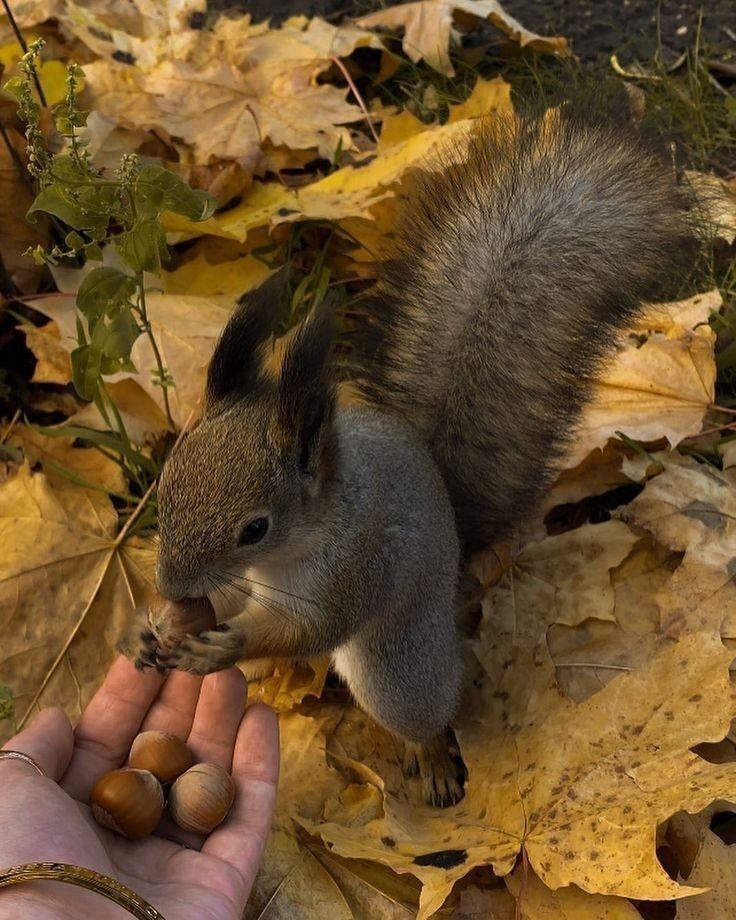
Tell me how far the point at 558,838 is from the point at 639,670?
27 cm

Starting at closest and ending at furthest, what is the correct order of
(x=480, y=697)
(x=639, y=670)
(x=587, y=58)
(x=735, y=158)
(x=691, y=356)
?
(x=639, y=670)
(x=480, y=697)
(x=691, y=356)
(x=735, y=158)
(x=587, y=58)

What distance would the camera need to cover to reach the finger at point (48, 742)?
1337 mm

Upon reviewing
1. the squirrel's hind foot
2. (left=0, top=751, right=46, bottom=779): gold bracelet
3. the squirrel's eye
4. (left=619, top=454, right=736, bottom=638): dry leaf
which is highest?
the squirrel's eye

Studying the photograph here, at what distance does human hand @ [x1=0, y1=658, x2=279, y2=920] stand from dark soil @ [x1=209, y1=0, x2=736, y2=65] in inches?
78.1

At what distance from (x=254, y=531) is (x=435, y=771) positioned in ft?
2.04

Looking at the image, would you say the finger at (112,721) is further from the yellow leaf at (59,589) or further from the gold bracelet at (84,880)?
the gold bracelet at (84,880)

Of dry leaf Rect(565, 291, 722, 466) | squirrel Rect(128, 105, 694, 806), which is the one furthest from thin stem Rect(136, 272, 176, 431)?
dry leaf Rect(565, 291, 722, 466)

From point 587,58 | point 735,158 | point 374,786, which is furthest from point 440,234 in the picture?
point 587,58

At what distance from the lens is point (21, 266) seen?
80.8 inches

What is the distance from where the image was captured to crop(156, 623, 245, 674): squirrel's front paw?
1.38 m

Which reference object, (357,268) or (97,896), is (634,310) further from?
(97,896)

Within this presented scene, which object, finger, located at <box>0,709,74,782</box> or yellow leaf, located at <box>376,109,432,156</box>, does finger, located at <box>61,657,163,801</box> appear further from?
yellow leaf, located at <box>376,109,432,156</box>

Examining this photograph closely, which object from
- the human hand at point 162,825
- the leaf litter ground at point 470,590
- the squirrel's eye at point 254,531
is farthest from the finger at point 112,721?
the squirrel's eye at point 254,531

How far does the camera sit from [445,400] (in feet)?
5.19
